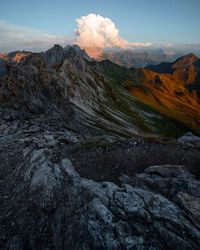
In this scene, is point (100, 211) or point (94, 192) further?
point (94, 192)

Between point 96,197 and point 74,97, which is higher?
point 96,197

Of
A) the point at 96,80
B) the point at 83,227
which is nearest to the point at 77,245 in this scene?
the point at 83,227

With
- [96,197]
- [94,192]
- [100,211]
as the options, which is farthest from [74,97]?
[100,211]

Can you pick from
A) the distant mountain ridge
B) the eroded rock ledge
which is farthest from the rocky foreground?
the distant mountain ridge

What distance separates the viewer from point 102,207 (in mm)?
16016

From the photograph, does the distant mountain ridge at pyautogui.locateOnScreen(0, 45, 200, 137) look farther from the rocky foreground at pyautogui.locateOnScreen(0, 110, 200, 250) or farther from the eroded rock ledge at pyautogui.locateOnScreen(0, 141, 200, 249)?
the eroded rock ledge at pyautogui.locateOnScreen(0, 141, 200, 249)

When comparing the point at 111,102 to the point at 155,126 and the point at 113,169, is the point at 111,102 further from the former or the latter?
the point at 113,169

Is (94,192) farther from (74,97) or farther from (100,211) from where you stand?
(74,97)

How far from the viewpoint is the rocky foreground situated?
47.0 ft

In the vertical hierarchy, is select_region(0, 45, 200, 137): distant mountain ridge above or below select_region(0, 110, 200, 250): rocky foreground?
below

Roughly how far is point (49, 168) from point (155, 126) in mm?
87301

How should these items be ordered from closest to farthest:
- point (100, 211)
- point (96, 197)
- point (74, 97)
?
point (100, 211) < point (96, 197) < point (74, 97)

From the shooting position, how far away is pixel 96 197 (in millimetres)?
16859

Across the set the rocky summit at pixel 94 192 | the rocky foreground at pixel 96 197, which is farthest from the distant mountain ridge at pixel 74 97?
the rocky foreground at pixel 96 197
